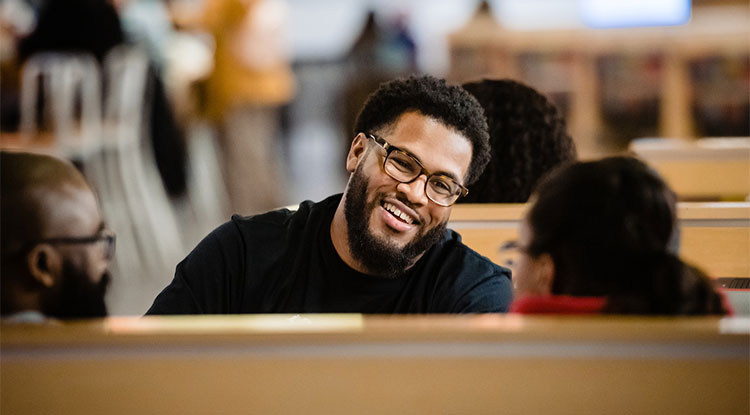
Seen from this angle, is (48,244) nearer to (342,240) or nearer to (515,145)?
(342,240)

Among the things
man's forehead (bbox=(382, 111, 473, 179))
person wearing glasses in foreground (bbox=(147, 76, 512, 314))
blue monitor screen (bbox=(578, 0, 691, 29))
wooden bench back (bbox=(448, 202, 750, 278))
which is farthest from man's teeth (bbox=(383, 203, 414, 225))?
blue monitor screen (bbox=(578, 0, 691, 29))

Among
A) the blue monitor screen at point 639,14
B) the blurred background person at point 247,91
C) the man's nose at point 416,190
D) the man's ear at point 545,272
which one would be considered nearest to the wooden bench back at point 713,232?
the man's nose at point 416,190

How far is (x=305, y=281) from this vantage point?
1527 millimetres

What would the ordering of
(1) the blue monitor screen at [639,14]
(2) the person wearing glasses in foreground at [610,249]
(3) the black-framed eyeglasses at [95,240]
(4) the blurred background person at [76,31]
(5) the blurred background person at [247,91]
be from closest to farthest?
(2) the person wearing glasses in foreground at [610,249] → (3) the black-framed eyeglasses at [95,240] → (4) the blurred background person at [76,31] → (5) the blurred background person at [247,91] → (1) the blue monitor screen at [639,14]

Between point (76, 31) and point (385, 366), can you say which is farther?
point (76, 31)

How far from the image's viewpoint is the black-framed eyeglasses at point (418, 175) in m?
1.52

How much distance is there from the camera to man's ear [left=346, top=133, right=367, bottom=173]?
164cm

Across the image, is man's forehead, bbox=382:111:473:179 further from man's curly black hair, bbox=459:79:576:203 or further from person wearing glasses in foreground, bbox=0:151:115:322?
person wearing glasses in foreground, bbox=0:151:115:322

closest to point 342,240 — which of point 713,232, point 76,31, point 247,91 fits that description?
point 713,232

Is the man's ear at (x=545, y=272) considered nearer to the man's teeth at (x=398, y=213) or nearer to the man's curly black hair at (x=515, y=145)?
the man's teeth at (x=398, y=213)

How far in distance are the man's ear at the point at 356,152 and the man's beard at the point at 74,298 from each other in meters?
0.64

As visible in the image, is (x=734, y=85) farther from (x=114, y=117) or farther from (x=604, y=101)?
(x=114, y=117)

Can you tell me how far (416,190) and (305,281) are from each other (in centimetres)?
27

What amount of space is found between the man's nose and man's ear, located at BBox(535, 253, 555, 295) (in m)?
0.44
